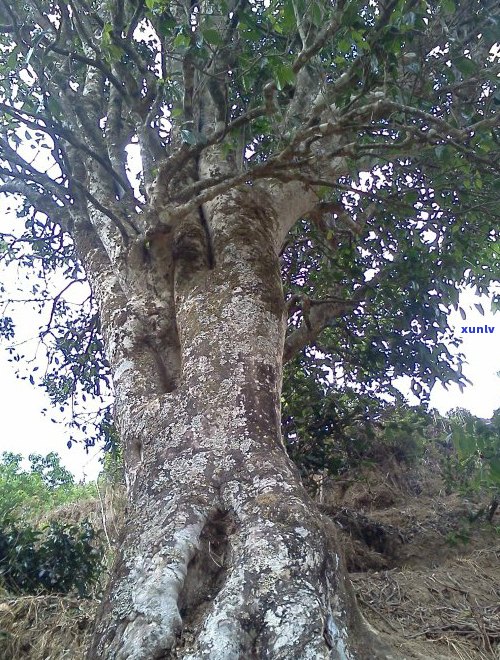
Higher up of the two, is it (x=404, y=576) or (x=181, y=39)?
(x=181, y=39)

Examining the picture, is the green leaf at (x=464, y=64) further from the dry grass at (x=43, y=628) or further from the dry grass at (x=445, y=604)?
the dry grass at (x=43, y=628)

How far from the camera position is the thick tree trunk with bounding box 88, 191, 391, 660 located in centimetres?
189

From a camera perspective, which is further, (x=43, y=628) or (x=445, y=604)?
(x=445, y=604)

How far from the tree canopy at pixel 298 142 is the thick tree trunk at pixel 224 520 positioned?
2.71 ft

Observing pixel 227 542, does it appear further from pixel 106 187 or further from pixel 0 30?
pixel 0 30

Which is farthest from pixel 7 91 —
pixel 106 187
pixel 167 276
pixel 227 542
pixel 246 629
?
pixel 246 629

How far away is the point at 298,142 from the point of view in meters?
3.41

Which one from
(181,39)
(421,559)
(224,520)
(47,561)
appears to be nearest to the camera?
(224,520)

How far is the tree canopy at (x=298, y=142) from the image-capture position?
3467 millimetres

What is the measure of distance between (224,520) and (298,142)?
84.1 inches

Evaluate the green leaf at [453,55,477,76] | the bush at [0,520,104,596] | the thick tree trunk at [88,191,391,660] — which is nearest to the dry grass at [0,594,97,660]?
the bush at [0,520,104,596]

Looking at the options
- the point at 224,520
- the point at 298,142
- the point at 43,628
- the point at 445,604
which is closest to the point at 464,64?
the point at 298,142

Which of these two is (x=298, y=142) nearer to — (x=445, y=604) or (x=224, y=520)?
(x=224, y=520)

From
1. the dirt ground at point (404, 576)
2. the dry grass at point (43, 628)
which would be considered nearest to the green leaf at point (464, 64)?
the dirt ground at point (404, 576)
